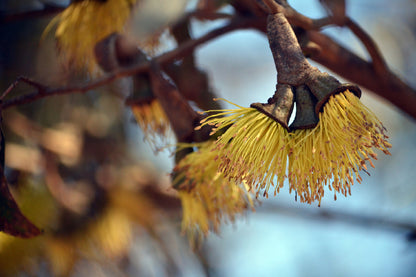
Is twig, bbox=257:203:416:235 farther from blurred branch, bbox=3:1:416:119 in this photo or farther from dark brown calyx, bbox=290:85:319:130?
dark brown calyx, bbox=290:85:319:130

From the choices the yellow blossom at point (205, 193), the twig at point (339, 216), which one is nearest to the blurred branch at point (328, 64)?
the yellow blossom at point (205, 193)

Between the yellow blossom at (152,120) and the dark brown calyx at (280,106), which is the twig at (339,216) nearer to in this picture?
the yellow blossom at (152,120)

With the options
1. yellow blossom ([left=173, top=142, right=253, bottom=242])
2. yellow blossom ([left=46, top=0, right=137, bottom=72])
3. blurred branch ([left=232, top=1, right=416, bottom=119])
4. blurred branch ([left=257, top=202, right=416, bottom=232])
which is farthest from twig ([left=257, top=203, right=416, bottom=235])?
yellow blossom ([left=46, top=0, right=137, bottom=72])

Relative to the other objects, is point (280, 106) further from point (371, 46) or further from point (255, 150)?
point (371, 46)

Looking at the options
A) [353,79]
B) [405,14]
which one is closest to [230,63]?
[405,14]

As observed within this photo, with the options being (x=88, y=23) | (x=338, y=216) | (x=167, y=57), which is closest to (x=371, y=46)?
(x=167, y=57)
